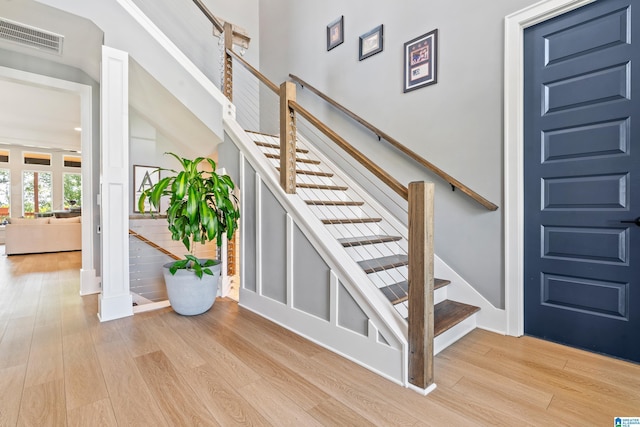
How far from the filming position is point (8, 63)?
3.13m

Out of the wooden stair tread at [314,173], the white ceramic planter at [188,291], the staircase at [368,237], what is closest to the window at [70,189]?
the staircase at [368,237]

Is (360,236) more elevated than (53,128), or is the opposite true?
(53,128)

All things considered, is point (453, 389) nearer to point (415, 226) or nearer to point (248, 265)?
point (415, 226)

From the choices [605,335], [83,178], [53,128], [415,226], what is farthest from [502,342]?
[53,128]

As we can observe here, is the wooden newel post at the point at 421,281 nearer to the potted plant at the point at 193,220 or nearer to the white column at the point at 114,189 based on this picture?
the potted plant at the point at 193,220

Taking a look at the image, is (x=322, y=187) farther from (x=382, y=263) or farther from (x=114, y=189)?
(x=114, y=189)

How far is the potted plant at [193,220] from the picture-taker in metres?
2.51

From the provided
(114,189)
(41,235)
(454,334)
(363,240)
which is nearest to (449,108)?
(363,240)

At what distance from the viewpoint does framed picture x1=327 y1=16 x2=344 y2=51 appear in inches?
137

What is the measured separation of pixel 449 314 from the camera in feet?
7.25

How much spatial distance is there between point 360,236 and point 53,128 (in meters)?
8.26

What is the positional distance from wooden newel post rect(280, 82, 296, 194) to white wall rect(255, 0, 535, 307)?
1035 millimetres

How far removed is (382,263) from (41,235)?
7.16m

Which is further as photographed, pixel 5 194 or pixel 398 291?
pixel 5 194
